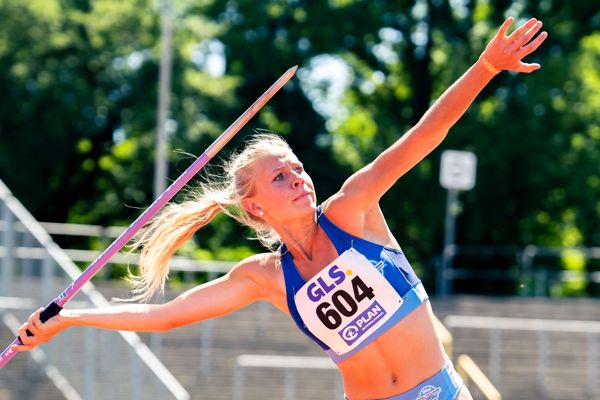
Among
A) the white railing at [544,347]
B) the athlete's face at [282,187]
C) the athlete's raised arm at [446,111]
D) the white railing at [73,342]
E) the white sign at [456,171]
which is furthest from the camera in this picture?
the white sign at [456,171]

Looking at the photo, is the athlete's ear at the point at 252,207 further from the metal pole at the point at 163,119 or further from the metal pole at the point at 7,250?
the metal pole at the point at 163,119

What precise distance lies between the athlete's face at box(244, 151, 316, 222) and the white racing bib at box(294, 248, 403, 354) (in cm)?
25

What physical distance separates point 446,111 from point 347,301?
2.49ft

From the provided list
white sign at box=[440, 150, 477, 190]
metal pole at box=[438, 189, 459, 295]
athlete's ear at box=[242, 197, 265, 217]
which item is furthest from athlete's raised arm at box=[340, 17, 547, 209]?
metal pole at box=[438, 189, 459, 295]

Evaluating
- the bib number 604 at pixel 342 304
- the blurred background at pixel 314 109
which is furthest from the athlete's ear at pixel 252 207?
the blurred background at pixel 314 109

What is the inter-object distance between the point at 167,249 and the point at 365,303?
933 mm

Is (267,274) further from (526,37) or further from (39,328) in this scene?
(526,37)

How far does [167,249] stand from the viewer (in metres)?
4.84

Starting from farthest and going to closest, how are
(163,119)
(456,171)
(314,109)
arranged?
(314,109), (163,119), (456,171)

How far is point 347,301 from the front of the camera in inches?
171

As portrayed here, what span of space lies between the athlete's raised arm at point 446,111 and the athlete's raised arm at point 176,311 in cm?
61

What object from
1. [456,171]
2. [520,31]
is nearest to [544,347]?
[456,171]

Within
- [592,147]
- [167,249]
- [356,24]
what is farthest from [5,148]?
[167,249]

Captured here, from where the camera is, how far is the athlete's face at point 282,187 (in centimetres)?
444
